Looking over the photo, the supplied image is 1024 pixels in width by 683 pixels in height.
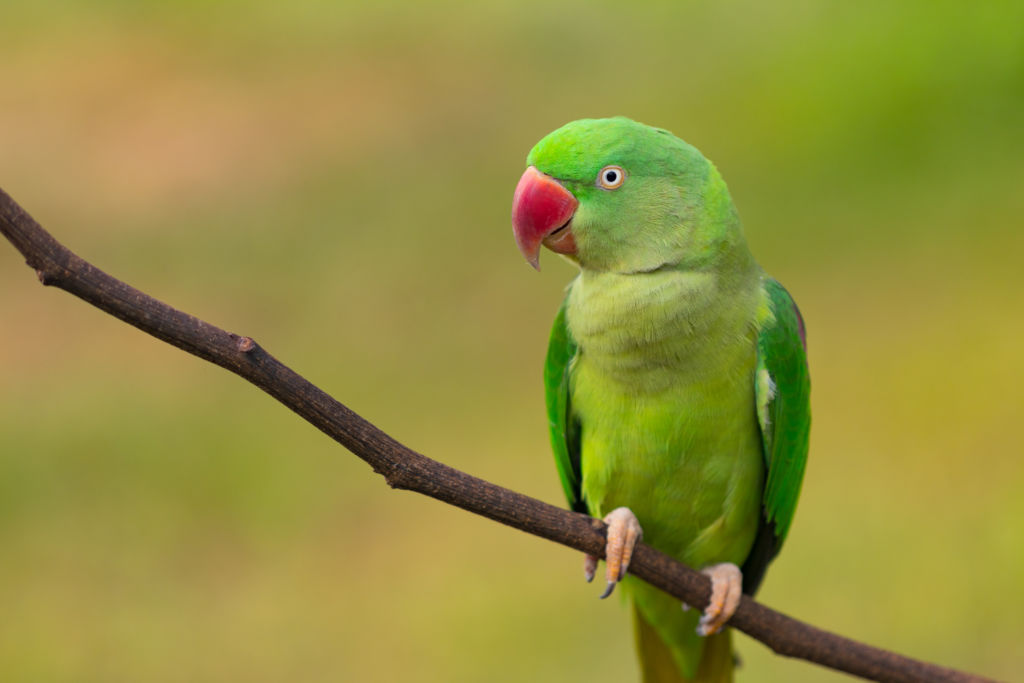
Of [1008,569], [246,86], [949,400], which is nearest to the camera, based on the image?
[1008,569]

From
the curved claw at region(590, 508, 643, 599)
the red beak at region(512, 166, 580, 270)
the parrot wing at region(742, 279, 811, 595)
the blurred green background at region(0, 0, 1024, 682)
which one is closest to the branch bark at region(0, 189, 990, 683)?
the curved claw at region(590, 508, 643, 599)

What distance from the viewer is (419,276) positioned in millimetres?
3689

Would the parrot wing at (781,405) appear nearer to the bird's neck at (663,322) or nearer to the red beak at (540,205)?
the bird's neck at (663,322)

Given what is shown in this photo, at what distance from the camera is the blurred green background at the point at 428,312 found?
287cm

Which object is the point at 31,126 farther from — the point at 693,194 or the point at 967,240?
the point at 967,240

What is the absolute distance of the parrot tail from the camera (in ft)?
6.09

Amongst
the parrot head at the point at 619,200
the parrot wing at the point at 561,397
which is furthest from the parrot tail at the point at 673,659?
the parrot head at the point at 619,200

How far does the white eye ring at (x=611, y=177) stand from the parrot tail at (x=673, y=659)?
945mm

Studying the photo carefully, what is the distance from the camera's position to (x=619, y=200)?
141cm

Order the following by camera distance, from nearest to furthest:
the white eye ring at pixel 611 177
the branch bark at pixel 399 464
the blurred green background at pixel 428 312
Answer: the branch bark at pixel 399 464 → the white eye ring at pixel 611 177 → the blurred green background at pixel 428 312

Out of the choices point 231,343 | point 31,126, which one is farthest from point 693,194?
point 31,126

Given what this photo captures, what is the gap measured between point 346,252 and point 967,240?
8.20ft

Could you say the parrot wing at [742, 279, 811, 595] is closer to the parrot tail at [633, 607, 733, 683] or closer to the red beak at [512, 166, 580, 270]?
the parrot tail at [633, 607, 733, 683]

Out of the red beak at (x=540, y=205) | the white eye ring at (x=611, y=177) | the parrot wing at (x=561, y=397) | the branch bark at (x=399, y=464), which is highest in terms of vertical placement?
the white eye ring at (x=611, y=177)
